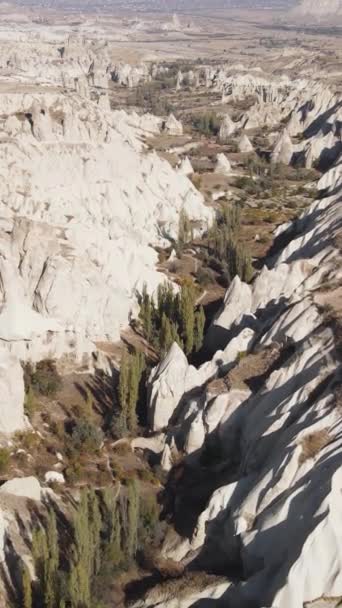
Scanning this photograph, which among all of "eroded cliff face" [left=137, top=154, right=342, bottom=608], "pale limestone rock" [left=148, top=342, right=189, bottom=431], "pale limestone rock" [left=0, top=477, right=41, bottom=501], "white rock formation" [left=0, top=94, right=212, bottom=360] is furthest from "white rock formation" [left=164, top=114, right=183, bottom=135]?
"pale limestone rock" [left=0, top=477, right=41, bottom=501]

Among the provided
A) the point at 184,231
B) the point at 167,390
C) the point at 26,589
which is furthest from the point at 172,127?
the point at 26,589

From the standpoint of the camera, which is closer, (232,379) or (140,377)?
(232,379)

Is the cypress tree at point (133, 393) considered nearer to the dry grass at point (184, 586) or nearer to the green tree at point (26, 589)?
the dry grass at point (184, 586)

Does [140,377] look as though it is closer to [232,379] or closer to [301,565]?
[232,379]

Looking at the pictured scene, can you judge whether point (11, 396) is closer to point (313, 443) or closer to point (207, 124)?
point (313, 443)

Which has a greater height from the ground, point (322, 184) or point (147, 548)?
point (322, 184)

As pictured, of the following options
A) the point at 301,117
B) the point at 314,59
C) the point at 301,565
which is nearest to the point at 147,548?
the point at 301,565
